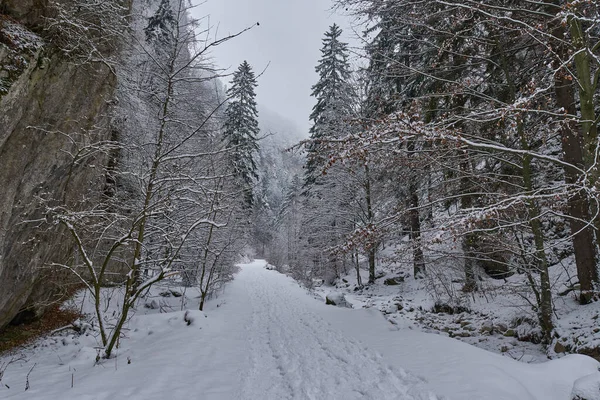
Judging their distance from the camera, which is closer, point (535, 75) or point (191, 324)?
point (535, 75)

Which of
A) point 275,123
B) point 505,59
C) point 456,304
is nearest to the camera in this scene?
point 505,59

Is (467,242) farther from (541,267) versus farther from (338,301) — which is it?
(338,301)

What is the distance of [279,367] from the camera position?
4.90m

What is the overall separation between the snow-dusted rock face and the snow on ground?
1.87 m

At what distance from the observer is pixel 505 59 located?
6051 millimetres

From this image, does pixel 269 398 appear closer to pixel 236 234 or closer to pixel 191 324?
pixel 191 324

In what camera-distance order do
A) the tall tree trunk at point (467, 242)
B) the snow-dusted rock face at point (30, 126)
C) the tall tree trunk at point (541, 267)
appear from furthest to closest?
the tall tree trunk at point (467, 242), the tall tree trunk at point (541, 267), the snow-dusted rock face at point (30, 126)

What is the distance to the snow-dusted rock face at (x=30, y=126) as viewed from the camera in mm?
4582

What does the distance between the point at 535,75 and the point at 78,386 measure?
32.2ft

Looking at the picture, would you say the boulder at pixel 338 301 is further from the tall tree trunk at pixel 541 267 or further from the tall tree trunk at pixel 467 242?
the tall tree trunk at pixel 541 267

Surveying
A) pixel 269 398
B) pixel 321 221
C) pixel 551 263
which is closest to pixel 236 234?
pixel 321 221

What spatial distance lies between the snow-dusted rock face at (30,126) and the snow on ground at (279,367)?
1867mm

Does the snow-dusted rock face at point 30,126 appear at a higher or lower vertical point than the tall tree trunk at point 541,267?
higher

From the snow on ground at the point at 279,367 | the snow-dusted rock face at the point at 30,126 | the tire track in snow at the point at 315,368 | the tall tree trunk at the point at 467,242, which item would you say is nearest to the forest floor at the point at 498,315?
the tall tree trunk at the point at 467,242
